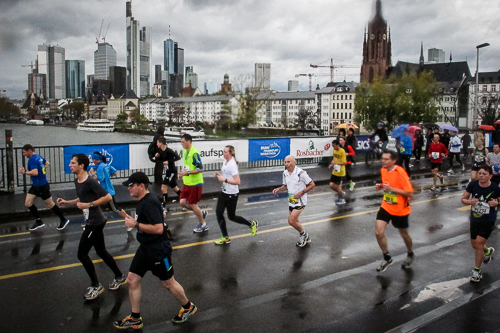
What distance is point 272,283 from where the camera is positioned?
6.31m

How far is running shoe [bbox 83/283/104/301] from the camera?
18.5ft

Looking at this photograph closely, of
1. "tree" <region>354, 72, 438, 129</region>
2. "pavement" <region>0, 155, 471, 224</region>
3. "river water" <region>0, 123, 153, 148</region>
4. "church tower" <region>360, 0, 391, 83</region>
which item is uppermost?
"church tower" <region>360, 0, 391, 83</region>

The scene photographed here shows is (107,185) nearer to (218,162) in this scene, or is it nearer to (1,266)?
(1,266)

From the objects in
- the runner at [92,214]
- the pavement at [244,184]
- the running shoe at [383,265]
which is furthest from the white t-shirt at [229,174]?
the pavement at [244,184]

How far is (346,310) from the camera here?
17.7ft

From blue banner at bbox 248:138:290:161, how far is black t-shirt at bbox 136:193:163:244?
13885mm

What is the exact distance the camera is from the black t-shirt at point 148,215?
187 inches

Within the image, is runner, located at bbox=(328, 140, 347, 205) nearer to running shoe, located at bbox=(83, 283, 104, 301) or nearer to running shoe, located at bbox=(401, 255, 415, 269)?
running shoe, located at bbox=(401, 255, 415, 269)

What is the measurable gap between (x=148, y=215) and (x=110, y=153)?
35.1 feet

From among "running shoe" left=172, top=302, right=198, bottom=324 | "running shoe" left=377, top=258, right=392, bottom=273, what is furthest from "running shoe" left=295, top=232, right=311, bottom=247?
"running shoe" left=172, top=302, right=198, bottom=324

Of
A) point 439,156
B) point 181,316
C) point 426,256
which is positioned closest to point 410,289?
point 426,256

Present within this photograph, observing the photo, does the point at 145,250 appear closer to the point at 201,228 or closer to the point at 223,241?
the point at 223,241

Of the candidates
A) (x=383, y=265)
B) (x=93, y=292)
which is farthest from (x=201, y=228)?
(x=383, y=265)

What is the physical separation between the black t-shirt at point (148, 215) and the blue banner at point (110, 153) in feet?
32.5
